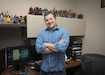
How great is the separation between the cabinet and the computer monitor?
0.86ft

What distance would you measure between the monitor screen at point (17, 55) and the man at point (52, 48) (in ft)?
1.93

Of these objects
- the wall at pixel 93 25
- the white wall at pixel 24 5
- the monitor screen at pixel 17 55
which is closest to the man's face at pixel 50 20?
the monitor screen at pixel 17 55

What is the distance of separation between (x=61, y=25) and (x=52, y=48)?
1.02m

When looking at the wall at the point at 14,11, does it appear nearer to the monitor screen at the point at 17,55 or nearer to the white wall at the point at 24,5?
the white wall at the point at 24,5

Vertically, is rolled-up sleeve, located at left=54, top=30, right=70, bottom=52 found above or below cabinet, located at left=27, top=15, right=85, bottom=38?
below

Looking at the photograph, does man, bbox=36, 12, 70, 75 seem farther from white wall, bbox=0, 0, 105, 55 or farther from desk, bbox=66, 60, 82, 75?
white wall, bbox=0, 0, 105, 55

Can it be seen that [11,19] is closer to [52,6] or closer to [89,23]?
[52,6]

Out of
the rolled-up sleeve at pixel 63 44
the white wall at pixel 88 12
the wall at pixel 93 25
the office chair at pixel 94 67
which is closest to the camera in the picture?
the rolled-up sleeve at pixel 63 44

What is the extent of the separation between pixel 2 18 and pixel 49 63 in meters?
1.01

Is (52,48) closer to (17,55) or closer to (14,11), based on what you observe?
(17,55)

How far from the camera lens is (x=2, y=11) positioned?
8.14 ft

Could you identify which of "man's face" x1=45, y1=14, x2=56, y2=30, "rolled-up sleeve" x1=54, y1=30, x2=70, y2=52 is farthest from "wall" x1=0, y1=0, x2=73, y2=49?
"rolled-up sleeve" x1=54, y1=30, x2=70, y2=52

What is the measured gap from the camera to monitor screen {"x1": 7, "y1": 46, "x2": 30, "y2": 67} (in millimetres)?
2289

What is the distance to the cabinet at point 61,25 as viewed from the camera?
7.89 feet
